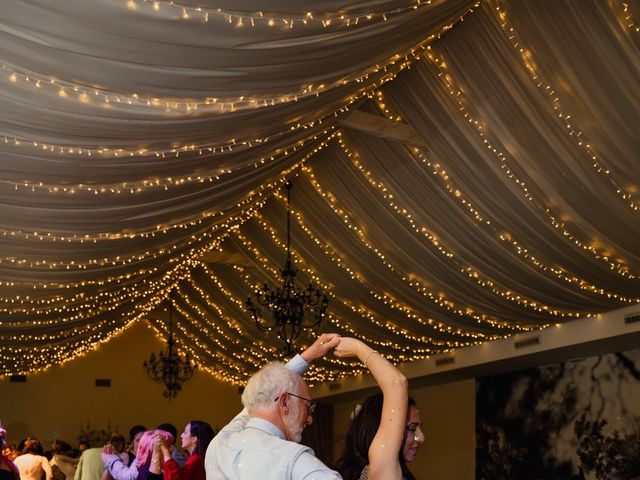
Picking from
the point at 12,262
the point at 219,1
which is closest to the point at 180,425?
the point at 12,262

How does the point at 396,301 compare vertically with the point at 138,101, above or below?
above

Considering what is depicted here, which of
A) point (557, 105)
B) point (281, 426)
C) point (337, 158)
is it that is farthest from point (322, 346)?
point (337, 158)

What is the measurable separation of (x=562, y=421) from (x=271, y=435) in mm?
10741

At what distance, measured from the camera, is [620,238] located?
8.25 m

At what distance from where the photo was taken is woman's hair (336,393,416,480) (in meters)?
2.80

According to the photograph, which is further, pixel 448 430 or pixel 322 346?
pixel 448 430

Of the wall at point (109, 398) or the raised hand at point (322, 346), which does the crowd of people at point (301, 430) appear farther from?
the wall at point (109, 398)

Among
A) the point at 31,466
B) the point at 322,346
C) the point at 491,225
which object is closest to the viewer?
the point at 322,346

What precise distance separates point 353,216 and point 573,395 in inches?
169

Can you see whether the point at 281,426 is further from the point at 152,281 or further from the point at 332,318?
the point at 332,318

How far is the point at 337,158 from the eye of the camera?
9.01 m

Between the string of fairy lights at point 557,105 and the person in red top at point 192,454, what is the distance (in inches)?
128

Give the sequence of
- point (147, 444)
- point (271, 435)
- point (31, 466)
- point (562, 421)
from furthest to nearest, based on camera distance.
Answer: point (562, 421), point (31, 466), point (147, 444), point (271, 435)

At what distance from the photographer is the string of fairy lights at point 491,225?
8.12 meters
